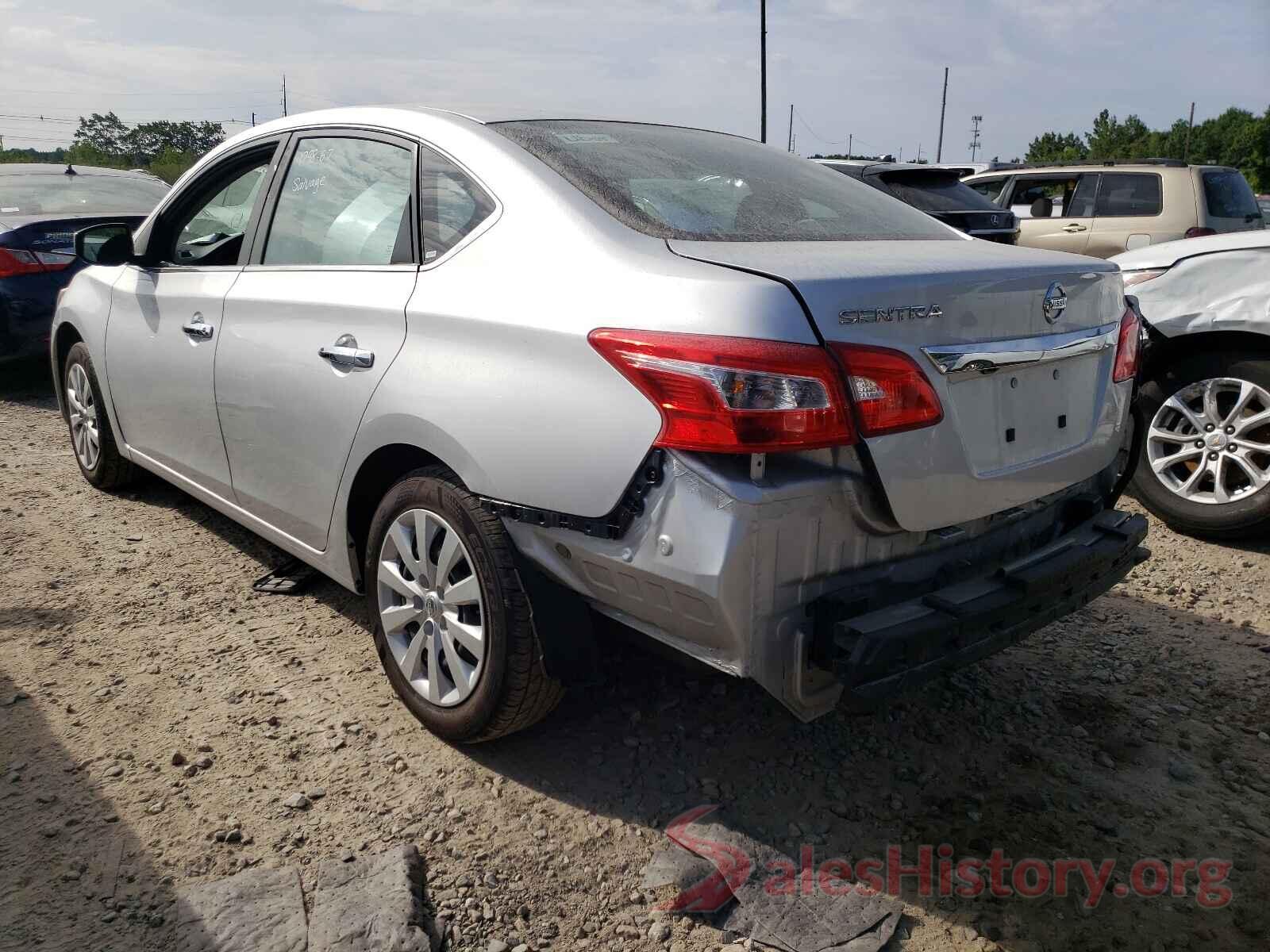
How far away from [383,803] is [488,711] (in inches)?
13.7

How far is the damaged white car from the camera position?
4277 mm

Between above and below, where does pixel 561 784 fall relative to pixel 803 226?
below

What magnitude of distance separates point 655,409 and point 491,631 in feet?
2.57

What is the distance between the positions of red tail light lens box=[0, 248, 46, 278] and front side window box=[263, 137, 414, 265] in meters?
4.76

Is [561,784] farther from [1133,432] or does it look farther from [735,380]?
[1133,432]

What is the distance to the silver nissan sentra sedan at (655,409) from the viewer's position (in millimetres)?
1981

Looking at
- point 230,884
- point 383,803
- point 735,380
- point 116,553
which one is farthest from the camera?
point 116,553

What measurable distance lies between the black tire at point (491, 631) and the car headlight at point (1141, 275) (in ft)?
11.9

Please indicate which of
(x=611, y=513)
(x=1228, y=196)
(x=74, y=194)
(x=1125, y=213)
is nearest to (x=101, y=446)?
(x=611, y=513)

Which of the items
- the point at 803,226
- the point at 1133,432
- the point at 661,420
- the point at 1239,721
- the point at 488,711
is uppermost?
the point at 803,226

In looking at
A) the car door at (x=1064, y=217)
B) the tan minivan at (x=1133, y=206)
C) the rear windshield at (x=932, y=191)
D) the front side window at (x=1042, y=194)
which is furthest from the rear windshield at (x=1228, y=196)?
the rear windshield at (x=932, y=191)

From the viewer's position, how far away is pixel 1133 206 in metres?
9.05

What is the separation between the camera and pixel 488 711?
2521 mm

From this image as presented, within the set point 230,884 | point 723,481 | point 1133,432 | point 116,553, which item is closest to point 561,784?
point 230,884
